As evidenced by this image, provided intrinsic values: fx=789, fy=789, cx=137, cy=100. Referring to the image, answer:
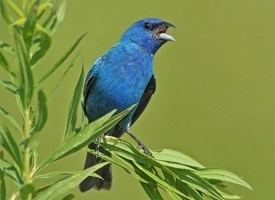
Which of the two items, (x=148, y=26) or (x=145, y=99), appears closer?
(x=145, y=99)

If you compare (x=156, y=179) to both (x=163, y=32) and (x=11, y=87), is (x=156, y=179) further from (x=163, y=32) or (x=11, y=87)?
(x=163, y=32)

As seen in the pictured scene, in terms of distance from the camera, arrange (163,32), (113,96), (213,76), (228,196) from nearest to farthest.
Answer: (228,196) → (113,96) → (163,32) → (213,76)

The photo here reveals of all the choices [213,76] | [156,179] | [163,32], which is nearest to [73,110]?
[156,179]

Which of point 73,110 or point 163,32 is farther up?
point 163,32

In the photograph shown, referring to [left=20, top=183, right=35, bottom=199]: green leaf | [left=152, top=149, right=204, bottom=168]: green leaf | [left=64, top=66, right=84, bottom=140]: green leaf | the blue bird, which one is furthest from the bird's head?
[left=20, top=183, right=35, bottom=199]: green leaf

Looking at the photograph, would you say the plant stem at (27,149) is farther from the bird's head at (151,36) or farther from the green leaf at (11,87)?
the bird's head at (151,36)

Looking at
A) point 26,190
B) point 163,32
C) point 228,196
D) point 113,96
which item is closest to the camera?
point 26,190

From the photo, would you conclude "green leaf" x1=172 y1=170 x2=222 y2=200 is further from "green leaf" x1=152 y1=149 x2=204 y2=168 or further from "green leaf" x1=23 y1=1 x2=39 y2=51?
"green leaf" x1=23 y1=1 x2=39 y2=51

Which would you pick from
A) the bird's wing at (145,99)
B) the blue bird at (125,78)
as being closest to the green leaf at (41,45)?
the blue bird at (125,78)

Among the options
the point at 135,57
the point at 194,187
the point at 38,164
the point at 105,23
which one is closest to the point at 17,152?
the point at 38,164
